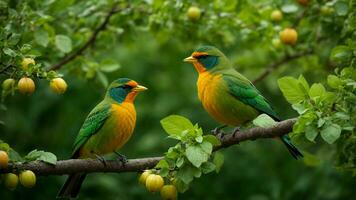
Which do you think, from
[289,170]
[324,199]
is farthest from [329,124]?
[289,170]

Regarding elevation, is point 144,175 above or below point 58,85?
below

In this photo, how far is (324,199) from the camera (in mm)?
8125

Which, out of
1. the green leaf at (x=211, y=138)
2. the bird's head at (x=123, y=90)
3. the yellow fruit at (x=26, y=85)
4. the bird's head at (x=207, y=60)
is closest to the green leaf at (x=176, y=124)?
the green leaf at (x=211, y=138)

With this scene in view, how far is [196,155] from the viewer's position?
14.7 feet

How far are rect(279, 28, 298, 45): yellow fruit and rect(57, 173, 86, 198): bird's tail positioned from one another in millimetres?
2269

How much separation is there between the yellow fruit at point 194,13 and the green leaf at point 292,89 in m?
2.34

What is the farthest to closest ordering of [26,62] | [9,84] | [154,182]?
[9,84] < [26,62] < [154,182]

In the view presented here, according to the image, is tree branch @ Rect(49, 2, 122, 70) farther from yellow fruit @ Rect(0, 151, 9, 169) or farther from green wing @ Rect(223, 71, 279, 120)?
yellow fruit @ Rect(0, 151, 9, 169)

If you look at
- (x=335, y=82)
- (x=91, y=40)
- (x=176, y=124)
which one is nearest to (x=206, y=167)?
(x=176, y=124)

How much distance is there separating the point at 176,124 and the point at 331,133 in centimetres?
99

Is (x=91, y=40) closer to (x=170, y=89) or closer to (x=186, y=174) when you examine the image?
(x=186, y=174)

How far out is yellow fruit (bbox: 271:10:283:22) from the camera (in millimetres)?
6922

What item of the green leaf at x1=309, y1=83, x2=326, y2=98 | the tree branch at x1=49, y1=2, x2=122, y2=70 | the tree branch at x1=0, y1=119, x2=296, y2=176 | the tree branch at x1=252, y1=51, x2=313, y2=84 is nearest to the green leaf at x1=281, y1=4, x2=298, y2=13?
the tree branch at x1=252, y1=51, x2=313, y2=84

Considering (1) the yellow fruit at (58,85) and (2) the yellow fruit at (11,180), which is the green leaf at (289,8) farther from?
(2) the yellow fruit at (11,180)
